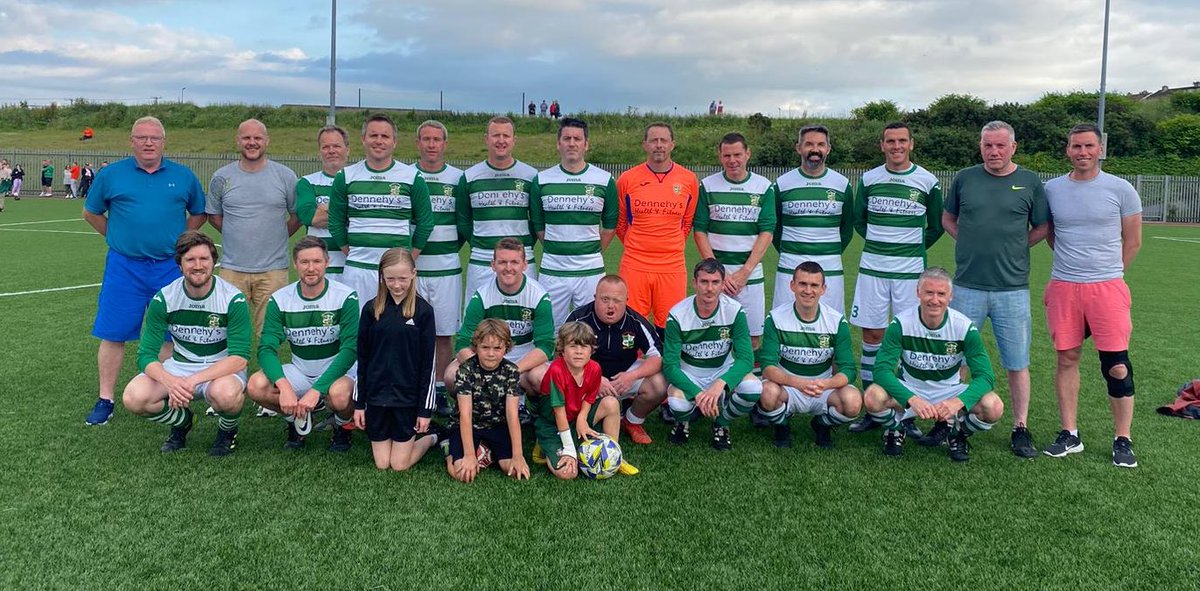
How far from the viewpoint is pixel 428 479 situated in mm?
3895

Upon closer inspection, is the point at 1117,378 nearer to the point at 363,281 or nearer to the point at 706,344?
the point at 706,344

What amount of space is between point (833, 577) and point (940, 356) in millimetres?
1896

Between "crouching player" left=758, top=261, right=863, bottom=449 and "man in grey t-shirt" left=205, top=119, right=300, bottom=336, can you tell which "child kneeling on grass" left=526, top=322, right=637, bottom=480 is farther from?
"man in grey t-shirt" left=205, top=119, right=300, bottom=336

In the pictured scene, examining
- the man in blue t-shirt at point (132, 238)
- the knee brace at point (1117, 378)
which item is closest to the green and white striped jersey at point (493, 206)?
the man in blue t-shirt at point (132, 238)

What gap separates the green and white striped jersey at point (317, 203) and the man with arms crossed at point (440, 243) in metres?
0.58

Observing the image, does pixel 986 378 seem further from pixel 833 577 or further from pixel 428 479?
pixel 428 479

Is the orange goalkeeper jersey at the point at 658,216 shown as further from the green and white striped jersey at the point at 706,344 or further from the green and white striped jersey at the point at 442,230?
the green and white striped jersey at the point at 442,230

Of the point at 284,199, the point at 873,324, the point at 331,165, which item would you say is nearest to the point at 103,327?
the point at 284,199

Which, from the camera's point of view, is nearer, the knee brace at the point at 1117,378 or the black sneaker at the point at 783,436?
the knee brace at the point at 1117,378

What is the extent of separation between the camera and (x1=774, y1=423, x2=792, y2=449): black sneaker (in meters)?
4.47

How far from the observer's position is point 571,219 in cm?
514

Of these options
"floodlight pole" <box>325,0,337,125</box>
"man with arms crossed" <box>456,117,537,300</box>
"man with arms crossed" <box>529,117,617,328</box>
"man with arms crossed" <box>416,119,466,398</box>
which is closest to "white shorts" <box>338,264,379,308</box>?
"man with arms crossed" <box>416,119,466,398</box>

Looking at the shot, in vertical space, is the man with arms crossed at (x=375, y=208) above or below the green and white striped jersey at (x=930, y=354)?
above

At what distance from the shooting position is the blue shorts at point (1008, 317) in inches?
176
